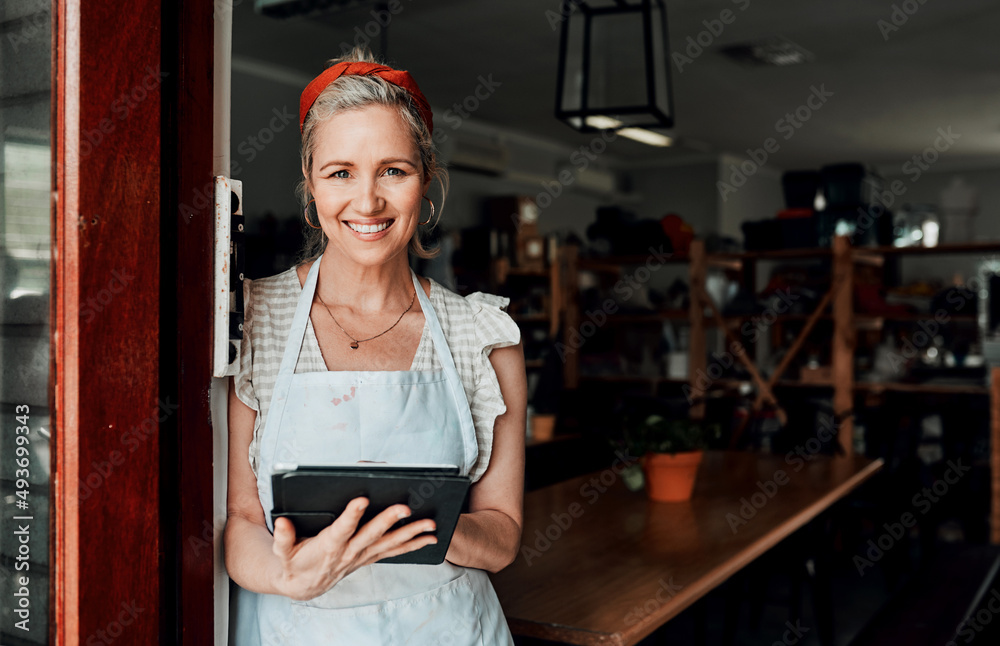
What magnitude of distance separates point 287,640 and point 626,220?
5.34 metres

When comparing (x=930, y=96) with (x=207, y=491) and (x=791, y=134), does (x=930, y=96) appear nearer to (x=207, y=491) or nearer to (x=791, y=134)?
(x=791, y=134)

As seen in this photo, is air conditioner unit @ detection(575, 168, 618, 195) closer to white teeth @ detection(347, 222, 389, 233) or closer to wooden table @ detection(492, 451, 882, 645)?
wooden table @ detection(492, 451, 882, 645)

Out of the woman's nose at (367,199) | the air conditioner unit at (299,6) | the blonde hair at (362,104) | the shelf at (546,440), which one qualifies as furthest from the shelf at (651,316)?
the woman's nose at (367,199)

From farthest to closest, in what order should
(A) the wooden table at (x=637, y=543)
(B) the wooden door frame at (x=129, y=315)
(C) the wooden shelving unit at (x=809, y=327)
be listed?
(C) the wooden shelving unit at (x=809, y=327), (A) the wooden table at (x=637, y=543), (B) the wooden door frame at (x=129, y=315)

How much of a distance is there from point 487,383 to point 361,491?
0.41m

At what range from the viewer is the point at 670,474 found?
9.62 feet

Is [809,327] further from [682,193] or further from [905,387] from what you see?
[682,193]

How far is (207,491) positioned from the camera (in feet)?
3.64

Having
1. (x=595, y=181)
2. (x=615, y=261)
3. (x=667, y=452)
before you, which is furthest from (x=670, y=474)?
(x=595, y=181)

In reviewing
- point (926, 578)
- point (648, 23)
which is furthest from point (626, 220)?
point (926, 578)

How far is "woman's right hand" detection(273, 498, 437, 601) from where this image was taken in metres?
0.98

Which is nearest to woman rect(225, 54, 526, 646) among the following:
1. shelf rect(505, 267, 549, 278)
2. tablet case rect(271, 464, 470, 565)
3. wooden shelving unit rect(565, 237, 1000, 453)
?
tablet case rect(271, 464, 470, 565)

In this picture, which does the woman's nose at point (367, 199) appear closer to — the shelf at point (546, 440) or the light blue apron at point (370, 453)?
the light blue apron at point (370, 453)

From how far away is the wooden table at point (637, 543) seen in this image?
183 cm
